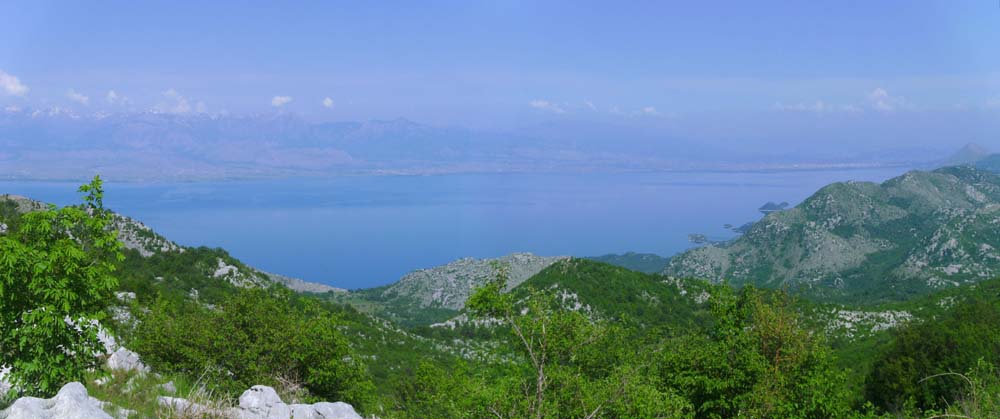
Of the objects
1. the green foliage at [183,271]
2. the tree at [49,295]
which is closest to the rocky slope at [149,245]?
the green foliage at [183,271]

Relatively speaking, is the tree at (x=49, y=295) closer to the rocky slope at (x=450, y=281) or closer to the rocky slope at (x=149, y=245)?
the rocky slope at (x=149, y=245)

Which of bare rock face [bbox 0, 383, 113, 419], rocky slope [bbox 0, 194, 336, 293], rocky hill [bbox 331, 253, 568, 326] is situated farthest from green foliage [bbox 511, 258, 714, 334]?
bare rock face [bbox 0, 383, 113, 419]

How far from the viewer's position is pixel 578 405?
16281 mm

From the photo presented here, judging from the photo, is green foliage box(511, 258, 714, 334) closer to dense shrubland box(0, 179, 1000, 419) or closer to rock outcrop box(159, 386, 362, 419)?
dense shrubland box(0, 179, 1000, 419)

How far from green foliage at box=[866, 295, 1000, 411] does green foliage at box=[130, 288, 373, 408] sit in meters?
28.0

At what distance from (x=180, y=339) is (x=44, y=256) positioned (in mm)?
12304

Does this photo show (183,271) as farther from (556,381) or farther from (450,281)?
(450,281)

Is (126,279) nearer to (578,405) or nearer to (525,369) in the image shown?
(525,369)

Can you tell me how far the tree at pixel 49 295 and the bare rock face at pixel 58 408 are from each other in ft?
1.53

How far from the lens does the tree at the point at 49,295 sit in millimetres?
9117

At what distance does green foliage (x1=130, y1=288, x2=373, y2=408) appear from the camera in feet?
64.1

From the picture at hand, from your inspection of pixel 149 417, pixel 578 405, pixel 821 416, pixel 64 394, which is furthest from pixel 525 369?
pixel 64 394

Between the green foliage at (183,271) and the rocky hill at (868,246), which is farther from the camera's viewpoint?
the rocky hill at (868,246)

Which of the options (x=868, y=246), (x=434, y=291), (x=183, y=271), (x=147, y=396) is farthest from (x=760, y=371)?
(x=868, y=246)
